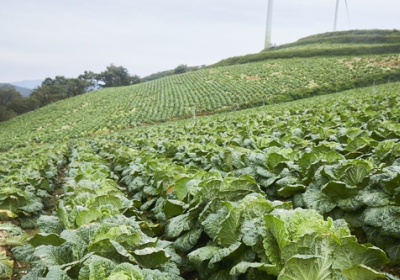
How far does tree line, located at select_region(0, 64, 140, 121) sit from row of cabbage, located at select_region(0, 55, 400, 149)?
1978 centimetres

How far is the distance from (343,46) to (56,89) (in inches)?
2617

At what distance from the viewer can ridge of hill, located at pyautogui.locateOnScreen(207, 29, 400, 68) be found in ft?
161

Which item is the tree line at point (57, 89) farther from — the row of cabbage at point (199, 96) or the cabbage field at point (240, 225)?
the cabbage field at point (240, 225)

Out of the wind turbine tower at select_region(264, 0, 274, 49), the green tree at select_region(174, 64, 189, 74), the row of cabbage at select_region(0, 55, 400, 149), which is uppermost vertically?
the wind turbine tower at select_region(264, 0, 274, 49)

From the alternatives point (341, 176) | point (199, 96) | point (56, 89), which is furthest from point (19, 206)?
point (56, 89)

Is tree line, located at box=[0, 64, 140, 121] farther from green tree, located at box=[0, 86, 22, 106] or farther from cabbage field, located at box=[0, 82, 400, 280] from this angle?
cabbage field, located at box=[0, 82, 400, 280]

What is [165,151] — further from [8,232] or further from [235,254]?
[235,254]

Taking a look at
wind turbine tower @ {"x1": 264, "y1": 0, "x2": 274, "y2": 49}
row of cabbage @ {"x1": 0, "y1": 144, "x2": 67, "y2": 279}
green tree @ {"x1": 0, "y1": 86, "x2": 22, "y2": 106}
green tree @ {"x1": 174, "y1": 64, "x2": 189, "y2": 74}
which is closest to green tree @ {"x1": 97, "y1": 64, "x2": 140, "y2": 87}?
green tree @ {"x1": 174, "y1": 64, "x2": 189, "y2": 74}

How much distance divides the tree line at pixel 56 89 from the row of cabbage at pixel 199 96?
1978 centimetres

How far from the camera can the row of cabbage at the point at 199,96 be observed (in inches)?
1302

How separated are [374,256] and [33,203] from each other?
5.19 m

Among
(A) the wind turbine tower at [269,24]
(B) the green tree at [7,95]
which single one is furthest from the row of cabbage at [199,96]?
(B) the green tree at [7,95]

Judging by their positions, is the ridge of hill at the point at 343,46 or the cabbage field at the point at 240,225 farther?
the ridge of hill at the point at 343,46

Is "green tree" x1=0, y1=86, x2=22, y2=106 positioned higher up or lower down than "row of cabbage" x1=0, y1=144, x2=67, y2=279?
higher up
